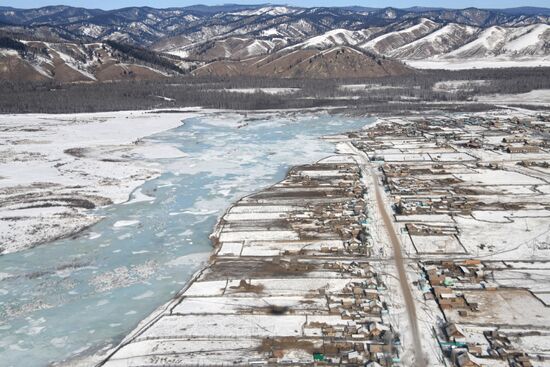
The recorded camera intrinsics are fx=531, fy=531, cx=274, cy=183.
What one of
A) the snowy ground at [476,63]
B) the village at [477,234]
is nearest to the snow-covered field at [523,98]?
the village at [477,234]

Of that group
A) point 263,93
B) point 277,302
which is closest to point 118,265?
point 277,302

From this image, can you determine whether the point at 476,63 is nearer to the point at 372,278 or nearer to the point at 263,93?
the point at 263,93

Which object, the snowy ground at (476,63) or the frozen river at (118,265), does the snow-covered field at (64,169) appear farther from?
the snowy ground at (476,63)

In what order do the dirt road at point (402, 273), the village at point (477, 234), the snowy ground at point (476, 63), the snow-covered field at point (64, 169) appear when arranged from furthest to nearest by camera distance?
1. the snowy ground at point (476, 63)
2. the snow-covered field at point (64, 169)
3. the village at point (477, 234)
4. the dirt road at point (402, 273)

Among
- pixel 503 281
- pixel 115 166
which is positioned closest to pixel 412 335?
pixel 503 281

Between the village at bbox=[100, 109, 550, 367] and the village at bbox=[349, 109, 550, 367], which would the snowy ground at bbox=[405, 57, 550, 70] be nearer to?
the village at bbox=[349, 109, 550, 367]

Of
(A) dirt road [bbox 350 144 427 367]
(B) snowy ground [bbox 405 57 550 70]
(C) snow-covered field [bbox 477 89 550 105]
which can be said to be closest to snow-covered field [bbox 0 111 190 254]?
(A) dirt road [bbox 350 144 427 367]
